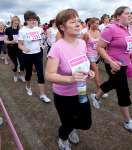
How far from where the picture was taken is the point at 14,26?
31.1 ft

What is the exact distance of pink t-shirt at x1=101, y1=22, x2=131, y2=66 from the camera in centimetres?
503

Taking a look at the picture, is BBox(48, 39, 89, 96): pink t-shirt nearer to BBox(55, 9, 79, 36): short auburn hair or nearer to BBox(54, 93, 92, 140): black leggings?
BBox(55, 9, 79, 36): short auburn hair

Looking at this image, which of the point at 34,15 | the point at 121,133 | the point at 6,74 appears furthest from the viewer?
the point at 6,74

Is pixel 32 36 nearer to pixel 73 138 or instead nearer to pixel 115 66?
pixel 115 66

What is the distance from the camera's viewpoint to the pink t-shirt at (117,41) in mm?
5031

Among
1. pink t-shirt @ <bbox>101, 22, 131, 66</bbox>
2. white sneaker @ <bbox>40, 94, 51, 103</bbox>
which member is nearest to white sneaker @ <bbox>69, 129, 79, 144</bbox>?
pink t-shirt @ <bbox>101, 22, 131, 66</bbox>

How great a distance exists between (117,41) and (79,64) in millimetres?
1367

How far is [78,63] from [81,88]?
0.27 meters

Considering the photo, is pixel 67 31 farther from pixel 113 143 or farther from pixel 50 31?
pixel 50 31

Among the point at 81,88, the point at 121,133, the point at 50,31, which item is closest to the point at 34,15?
the point at 121,133

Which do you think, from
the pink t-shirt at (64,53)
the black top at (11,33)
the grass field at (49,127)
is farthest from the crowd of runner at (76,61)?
the black top at (11,33)

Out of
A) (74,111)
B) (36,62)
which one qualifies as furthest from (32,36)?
(74,111)

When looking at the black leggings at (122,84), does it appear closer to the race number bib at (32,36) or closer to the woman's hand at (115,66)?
the woman's hand at (115,66)

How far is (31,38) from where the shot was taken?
24.1 ft
